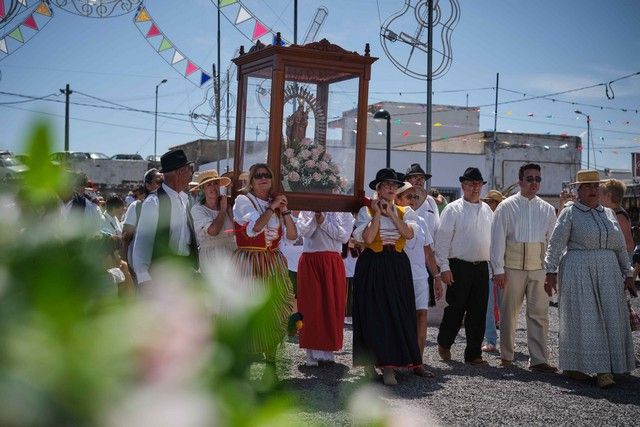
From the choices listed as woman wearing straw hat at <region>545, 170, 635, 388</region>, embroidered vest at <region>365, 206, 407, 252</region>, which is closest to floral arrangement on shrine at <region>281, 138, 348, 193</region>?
embroidered vest at <region>365, 206, 407, 252</region>

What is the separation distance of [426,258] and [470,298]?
645mm

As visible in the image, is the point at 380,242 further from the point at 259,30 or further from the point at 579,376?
the point at 259,30

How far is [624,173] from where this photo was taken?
5259cm

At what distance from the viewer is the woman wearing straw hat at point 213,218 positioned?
764cm

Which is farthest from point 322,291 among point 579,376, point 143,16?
point 143,16

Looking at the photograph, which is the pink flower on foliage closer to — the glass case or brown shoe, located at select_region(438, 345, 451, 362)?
the glass case

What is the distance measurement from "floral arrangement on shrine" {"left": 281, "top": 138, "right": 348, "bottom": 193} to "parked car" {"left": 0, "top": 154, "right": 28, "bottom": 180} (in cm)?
639

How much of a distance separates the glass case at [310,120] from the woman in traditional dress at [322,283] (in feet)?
2.68

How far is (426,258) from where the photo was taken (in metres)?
8.66

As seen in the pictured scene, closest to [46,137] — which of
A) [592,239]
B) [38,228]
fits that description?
[38,228]

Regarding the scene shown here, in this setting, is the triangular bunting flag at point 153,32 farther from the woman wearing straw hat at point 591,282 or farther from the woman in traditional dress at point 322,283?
the woman wearing straw hat at point 591,282

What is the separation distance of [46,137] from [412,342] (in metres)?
7.04

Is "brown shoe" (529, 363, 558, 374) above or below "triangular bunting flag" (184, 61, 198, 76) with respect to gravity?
below

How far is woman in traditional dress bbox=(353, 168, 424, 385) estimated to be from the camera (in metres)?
7.46
